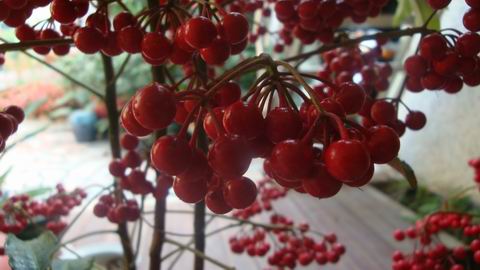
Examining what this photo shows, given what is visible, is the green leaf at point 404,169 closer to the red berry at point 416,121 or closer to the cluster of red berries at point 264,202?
the red berry at point 416,121

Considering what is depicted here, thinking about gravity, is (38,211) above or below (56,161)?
above

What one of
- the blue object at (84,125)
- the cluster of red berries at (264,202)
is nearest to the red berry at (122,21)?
the cluster of red berries at (264,202)

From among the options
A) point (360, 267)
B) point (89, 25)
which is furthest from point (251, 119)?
point (360, 267)

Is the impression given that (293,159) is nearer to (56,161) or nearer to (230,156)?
(230,156)

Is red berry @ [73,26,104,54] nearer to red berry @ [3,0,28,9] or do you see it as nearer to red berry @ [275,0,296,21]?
red berry @ [3,0,28,9]

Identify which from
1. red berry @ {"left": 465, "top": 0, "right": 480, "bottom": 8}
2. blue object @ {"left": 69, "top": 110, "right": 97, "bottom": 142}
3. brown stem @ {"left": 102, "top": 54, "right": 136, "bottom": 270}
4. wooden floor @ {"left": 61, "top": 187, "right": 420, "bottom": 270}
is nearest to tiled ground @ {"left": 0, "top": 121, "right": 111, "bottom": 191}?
blue object @ {"left": 69, "top": 110, "right": 97, "bottom": 142}

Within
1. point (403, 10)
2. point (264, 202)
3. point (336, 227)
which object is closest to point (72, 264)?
point (264, 202)
